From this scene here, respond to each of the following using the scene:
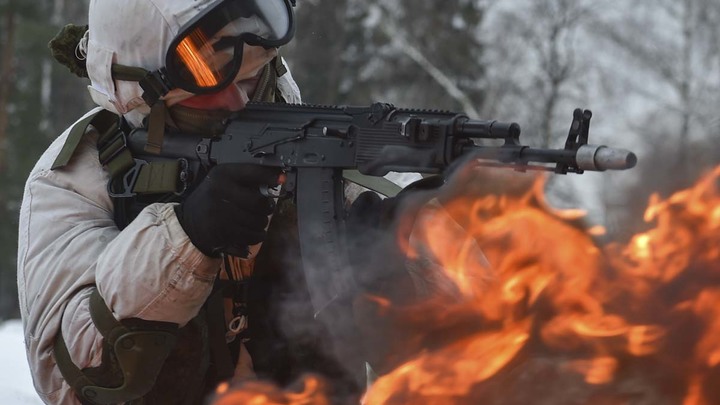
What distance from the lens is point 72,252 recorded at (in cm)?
301

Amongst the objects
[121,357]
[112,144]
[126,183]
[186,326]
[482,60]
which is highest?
[482,60]

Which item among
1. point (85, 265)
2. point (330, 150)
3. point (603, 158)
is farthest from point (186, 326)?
point (603, 158)

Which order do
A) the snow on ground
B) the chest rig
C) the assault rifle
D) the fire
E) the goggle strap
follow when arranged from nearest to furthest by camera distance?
the fire
the assault rifle
the chest rig
the goggle strap
the snow on ground

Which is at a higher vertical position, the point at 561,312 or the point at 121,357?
the point at 561,312

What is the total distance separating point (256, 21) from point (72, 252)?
2.84 feet

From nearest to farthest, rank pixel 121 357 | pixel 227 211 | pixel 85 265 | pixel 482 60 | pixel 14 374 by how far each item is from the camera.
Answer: pixel 227 211, pixel 121 357, pixel 85 265, pixel 14 374, pixel 482 60

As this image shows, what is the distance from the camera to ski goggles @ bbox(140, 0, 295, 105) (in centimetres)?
304

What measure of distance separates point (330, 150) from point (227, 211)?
1.17ft

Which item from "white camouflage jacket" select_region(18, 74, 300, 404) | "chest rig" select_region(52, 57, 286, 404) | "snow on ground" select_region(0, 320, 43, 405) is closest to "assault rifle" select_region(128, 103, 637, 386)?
"chest rig" select_region(52, 57, 286, 404)

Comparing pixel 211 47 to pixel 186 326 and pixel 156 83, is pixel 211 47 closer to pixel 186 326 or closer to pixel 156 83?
pixel 156 83

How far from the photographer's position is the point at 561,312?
2.79m

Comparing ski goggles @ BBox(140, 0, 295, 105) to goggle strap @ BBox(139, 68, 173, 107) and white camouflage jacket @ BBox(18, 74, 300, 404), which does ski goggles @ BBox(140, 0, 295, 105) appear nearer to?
goggle strap @ BBox(139, 68, 173, 107)

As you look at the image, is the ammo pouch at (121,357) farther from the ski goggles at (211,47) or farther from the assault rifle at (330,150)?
the ski goggles at (211,47)

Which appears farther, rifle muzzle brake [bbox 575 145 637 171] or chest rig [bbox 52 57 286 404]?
chest rig [bbox 52 57 286 404]
